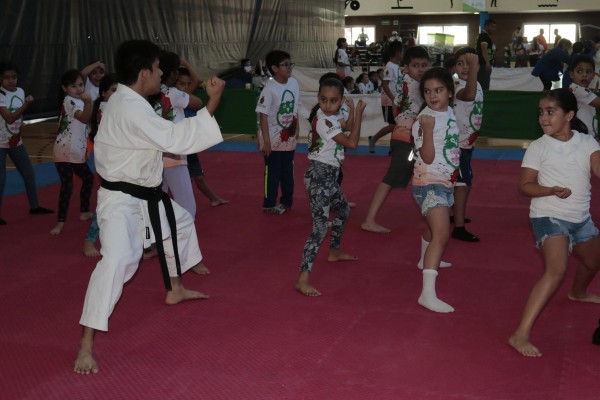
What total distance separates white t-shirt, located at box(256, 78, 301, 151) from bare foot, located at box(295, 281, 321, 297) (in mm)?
2776

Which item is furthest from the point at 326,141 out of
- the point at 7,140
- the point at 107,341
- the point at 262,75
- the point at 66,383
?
the point at 262,75

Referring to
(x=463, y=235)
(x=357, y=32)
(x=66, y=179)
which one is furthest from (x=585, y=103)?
(x=357, y=32)

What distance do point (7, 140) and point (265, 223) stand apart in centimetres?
273

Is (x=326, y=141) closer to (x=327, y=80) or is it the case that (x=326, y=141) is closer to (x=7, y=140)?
(x=327, y=80)

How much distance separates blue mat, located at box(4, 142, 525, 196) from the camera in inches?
384

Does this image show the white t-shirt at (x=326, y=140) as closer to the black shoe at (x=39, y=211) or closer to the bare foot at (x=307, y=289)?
the bare foot at (x=307, y=289)

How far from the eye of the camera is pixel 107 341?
4496 mm

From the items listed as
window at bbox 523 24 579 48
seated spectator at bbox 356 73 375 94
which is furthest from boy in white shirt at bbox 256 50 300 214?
window at bbox 523 24 579 48

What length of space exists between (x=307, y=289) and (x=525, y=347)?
64.3 inches

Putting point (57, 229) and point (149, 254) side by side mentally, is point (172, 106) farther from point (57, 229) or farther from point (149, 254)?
point (57, 229)

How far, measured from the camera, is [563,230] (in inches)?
161

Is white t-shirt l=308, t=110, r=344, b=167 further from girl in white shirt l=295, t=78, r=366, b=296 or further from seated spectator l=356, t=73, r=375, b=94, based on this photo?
seated spectator l=356, t=73, r=375, b=94

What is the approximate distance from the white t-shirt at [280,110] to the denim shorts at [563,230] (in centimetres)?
392

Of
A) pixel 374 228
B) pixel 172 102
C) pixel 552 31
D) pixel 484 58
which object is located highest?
pixel 552 31
